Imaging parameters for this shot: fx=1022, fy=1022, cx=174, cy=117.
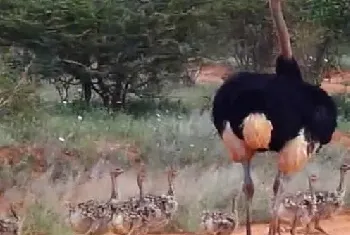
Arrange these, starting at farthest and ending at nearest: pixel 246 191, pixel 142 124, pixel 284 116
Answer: pixel 142 124
pixel 246 191
pixel 284 116

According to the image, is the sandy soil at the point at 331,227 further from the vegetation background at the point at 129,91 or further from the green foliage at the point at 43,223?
the green foliage at the point at 43,223

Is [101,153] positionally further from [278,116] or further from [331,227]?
[278,116]

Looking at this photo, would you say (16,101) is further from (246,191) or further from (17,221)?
(246,191)

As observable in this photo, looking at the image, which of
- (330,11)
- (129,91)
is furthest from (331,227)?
(330,11)

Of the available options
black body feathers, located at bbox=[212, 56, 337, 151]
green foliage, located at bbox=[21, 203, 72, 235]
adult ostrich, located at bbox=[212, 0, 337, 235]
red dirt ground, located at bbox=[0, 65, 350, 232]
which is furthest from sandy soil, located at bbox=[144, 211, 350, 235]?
black body feathers, located at bbox=[212, 56, 337, 151]

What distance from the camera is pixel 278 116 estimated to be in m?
6.09

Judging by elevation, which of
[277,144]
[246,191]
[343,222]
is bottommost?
[343,222]

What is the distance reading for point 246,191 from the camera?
6.73 m

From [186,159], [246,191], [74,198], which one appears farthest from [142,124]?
[246,191]

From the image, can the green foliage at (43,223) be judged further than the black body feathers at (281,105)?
Yes

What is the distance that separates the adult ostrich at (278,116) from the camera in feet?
Result: 20.0

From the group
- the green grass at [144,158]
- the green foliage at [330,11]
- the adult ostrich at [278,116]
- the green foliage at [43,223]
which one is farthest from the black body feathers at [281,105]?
the green foliage at [330,11]

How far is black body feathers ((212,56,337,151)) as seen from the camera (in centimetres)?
612

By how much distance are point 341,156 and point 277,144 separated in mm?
5318
